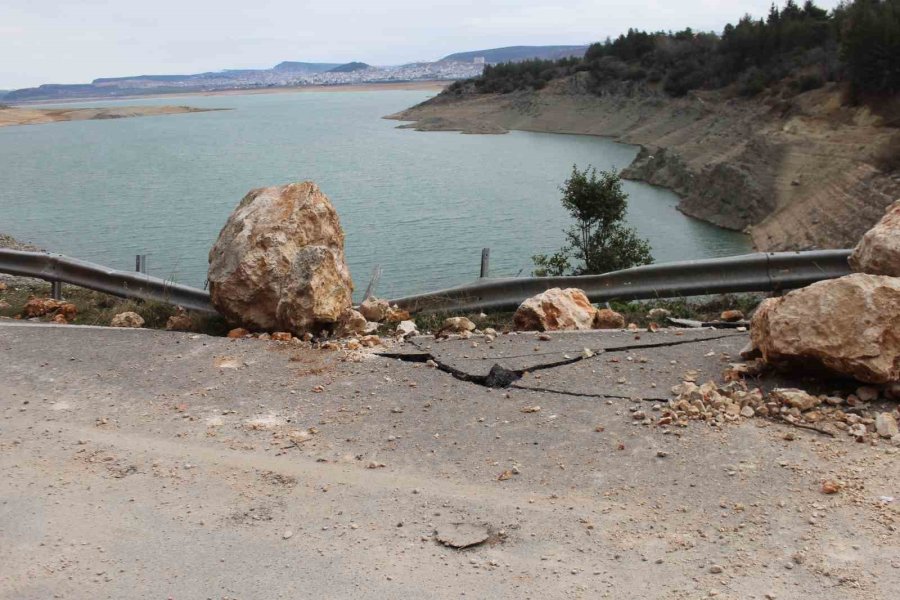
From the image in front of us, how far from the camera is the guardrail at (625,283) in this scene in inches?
321

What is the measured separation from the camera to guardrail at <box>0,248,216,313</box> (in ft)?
29.0

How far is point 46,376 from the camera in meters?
6.50

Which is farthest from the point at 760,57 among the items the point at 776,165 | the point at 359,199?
the point at 359,199

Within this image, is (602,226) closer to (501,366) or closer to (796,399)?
(501,366)

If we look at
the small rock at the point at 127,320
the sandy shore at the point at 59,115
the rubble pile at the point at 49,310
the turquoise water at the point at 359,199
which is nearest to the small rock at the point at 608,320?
the small rock at the point at 127,320

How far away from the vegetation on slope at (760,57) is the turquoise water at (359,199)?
9.75 m

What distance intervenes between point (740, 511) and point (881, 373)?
1.62 meters

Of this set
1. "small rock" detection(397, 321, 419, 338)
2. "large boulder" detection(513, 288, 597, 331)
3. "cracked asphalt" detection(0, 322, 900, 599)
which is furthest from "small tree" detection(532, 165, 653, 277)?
"cracked asphalt" detection(0, 322, 900, 599)

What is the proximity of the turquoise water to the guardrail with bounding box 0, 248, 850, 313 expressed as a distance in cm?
720

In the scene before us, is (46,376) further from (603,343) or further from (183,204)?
(183,204)

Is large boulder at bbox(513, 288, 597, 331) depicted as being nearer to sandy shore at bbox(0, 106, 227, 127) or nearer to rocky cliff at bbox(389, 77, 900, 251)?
rocky cliff at bbox(389, 77, 900, 251)

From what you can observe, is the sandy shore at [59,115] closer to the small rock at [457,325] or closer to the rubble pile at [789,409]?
the small rock at [457,325]

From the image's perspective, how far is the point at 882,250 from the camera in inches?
242

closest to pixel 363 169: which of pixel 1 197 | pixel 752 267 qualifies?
pixel 1 197
